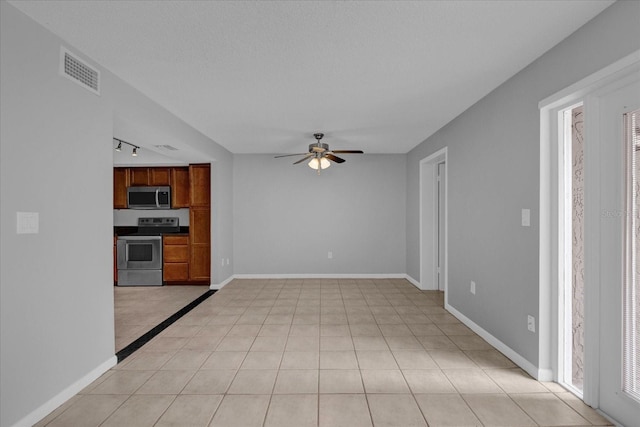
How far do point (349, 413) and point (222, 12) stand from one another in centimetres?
254

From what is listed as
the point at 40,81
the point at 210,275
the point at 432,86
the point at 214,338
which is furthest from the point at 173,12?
the point at 210,275

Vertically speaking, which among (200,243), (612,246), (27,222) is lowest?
(200,243)

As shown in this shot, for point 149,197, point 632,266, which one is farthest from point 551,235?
point 149,197

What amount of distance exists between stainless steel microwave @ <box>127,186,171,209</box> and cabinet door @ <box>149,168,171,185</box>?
0.11m

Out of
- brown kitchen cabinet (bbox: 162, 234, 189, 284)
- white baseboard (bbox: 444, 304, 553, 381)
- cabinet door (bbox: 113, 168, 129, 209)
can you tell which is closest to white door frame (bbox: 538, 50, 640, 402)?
white baseboard (bbox: 444, 304, 553, 381)

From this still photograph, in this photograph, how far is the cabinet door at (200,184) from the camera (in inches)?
248

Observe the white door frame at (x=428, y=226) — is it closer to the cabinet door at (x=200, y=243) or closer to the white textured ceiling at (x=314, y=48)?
the white textured ceiling at (x=314, y=48)

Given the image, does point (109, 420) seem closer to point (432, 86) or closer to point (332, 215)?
point (432, 86)

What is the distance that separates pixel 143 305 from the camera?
16.5 feet

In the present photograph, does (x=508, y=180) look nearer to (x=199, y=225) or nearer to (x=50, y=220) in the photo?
(x=50, y=220)

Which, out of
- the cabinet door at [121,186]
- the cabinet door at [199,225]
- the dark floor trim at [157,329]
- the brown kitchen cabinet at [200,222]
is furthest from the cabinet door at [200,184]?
the dark floor trim at [157,329]

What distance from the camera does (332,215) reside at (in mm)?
6926

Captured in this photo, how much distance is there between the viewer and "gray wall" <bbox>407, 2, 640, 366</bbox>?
217 centimetres

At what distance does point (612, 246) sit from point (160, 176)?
6507 mm
